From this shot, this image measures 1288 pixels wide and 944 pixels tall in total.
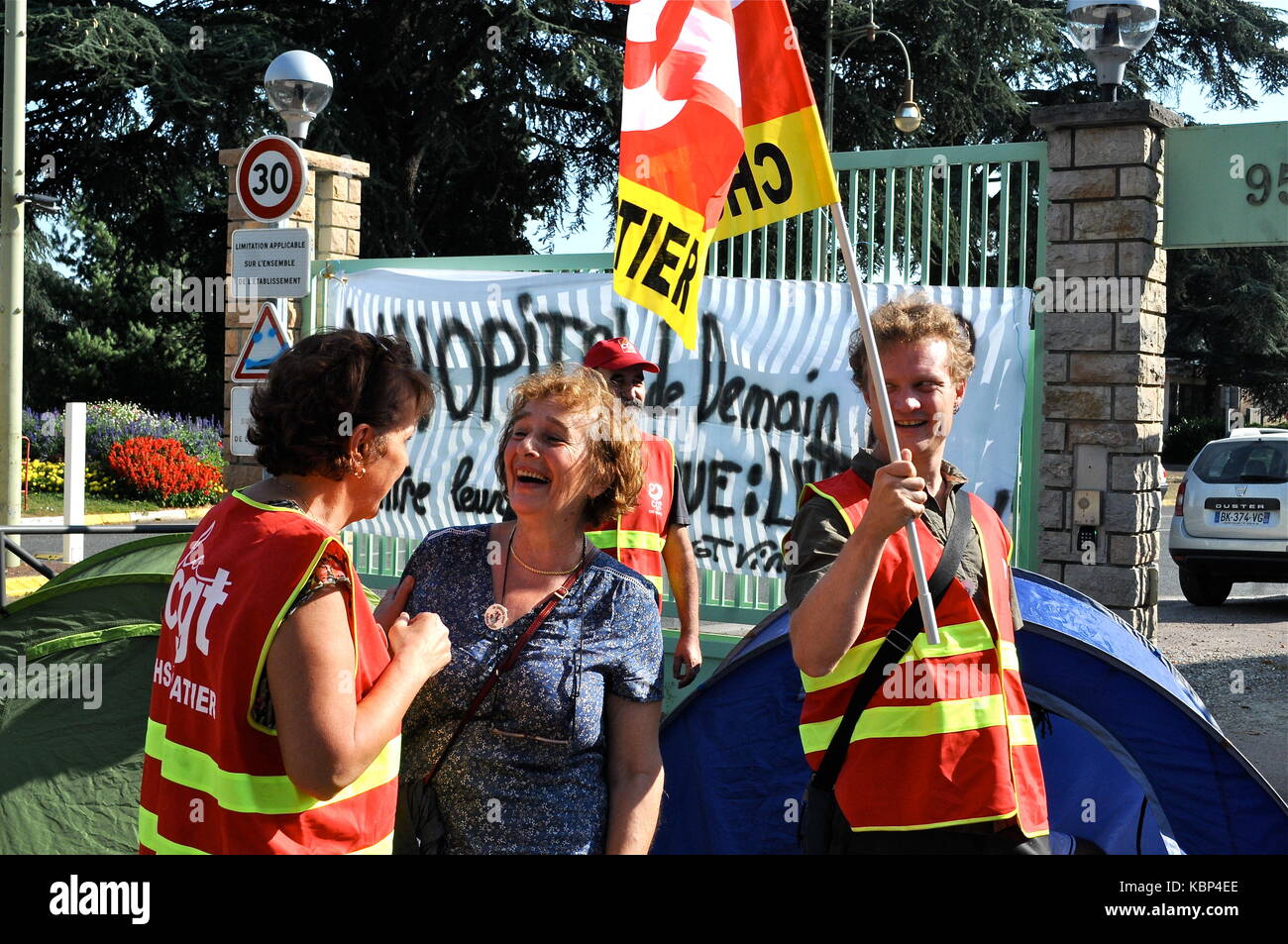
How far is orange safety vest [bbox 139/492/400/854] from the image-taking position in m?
2.05

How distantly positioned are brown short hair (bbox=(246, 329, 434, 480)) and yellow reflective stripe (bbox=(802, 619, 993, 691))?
954 millimetres

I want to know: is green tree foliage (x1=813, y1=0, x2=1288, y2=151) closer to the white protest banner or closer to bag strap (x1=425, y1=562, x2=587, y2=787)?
the white protest banner

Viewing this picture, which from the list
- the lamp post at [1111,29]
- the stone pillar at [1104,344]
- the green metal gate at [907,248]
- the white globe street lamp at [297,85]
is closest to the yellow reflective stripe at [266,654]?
the green metal gate at [907,248]

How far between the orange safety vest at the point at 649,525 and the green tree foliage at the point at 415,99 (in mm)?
14669

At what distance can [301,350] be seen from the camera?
231 centimetres

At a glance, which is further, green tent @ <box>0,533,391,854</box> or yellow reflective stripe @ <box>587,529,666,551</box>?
yellow reflective stripe @ <box>587,529,666,551</box>

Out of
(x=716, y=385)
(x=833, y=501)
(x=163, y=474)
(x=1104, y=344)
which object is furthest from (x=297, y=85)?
(x=163, y=474)

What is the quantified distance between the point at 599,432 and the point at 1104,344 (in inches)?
161

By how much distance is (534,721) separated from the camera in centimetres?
262

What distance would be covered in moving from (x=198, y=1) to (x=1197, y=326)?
28.6m

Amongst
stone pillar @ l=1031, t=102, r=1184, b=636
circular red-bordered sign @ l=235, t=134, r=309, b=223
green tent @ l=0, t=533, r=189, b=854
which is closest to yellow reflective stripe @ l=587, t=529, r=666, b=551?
green tent @ l=0, t=533, r=189, b=854

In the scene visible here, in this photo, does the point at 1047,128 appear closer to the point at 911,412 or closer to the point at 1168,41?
the point at 911,412

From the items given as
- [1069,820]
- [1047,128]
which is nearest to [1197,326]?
[1047,128]

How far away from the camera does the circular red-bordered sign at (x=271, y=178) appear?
26.6 feet
